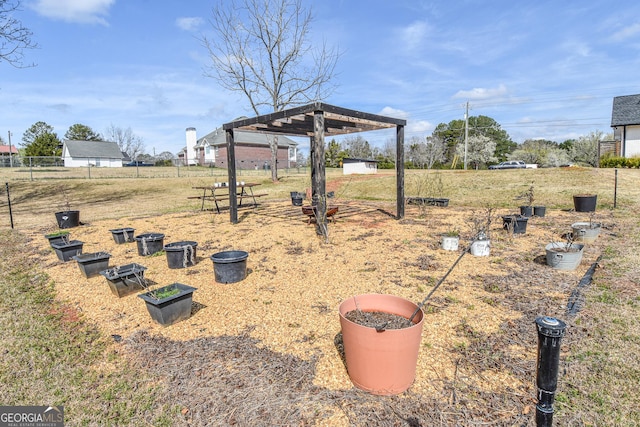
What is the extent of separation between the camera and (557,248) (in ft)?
16.4

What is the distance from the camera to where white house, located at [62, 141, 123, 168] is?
45344mm

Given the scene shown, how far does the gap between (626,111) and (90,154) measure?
58153mm

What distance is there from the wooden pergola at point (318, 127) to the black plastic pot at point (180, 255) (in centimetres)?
263

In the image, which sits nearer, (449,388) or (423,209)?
(449,388)

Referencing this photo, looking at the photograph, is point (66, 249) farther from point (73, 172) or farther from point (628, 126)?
point (628, 126)

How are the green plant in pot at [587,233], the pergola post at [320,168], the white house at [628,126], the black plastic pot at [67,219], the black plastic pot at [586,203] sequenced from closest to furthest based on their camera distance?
the green plant in pot at [587,233], the pergola post at [320,168], the black plastic pot at [67,219], the black plastic pot at [586,203], the white house at [628,126]

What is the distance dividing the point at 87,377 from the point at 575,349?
393cm

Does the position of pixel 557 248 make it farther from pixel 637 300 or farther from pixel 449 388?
pixel 449 388

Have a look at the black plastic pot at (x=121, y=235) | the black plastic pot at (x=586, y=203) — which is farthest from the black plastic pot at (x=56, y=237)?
the black plastic pot at (x=586, y=203)

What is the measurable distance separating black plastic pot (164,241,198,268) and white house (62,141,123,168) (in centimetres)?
4752

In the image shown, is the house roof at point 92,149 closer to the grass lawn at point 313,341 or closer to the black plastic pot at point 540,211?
the grass lawn at point 313,341

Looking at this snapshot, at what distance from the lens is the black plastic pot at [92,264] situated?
4.88 m

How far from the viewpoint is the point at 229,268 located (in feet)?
14.7

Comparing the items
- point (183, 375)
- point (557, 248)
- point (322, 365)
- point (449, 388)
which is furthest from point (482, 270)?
point (183, 375)
